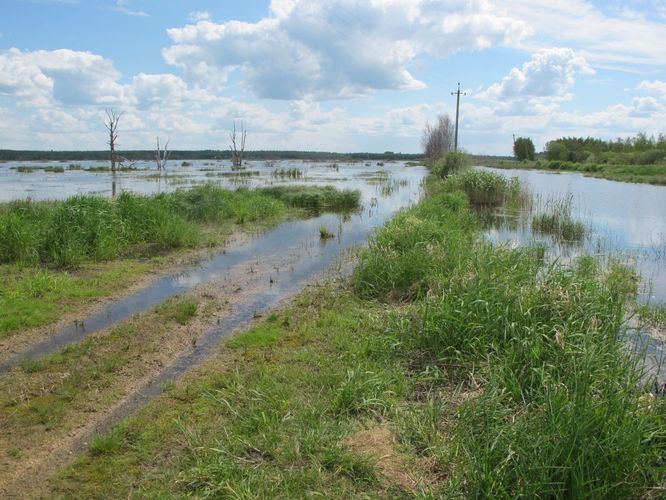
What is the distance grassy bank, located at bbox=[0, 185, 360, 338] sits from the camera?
24.7ft

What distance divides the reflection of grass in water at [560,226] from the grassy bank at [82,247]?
366 inches

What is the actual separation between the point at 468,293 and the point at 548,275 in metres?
1.40

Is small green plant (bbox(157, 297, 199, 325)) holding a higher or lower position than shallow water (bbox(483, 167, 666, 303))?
lower

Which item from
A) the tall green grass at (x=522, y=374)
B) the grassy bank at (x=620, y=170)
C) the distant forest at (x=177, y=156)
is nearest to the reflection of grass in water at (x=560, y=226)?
the tall green grass at (x=522, y=374)

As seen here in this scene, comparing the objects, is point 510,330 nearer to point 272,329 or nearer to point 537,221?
point 272,329

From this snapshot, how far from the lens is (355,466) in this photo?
3.50 metres

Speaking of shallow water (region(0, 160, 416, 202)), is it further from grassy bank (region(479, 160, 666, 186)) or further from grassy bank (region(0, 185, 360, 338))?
grassy bank (region(479, 160, 666, 186))

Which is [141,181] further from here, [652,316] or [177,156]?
[177,156]

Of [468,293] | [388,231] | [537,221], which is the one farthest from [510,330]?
[537,221]

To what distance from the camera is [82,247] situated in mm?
10000

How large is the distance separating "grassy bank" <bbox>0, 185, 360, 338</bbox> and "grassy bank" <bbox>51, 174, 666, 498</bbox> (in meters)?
3.38

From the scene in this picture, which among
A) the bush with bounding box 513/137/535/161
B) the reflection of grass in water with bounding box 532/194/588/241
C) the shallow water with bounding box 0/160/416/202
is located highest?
the bush with bounding box 513/137/535/161

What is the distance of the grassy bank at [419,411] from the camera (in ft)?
9.96

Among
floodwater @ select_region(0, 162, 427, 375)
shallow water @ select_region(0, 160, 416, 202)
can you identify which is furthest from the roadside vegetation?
floodwater @ select_region(0, 162, 427, 375)
